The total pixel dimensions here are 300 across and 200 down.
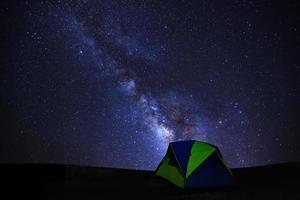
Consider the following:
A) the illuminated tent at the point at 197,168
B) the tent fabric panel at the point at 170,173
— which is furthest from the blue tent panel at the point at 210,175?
the tent fabric panel at the point at 170,173

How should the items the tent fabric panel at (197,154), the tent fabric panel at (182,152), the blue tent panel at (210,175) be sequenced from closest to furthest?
the blue tent panel at (210,175), the tent fabric panel at (197,154), the tent fabric panel at (182,152)

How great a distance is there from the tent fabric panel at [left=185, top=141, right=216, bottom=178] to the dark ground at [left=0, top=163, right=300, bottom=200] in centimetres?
68

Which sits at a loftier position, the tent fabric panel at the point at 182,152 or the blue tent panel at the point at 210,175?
the tent fabric panel at the point at 182,152

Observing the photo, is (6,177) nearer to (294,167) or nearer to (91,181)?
(91,181)

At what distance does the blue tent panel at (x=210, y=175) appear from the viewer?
23.7 ft

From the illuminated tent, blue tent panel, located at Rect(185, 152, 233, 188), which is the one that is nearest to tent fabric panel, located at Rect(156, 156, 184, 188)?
the illuminated tent

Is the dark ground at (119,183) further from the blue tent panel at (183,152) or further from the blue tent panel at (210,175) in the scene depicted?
the blue tent panel at (183,152)

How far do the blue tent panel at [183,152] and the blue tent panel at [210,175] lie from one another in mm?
326

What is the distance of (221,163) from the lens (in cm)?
763

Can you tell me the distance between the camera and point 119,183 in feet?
26.5

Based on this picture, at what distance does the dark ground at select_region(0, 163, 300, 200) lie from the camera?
6.55 m

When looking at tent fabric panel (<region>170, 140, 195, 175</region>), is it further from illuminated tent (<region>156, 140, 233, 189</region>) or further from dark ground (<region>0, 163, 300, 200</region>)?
dark ground (<region>0, 163, 300, 200</region>)

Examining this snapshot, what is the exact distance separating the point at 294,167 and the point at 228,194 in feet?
16.5

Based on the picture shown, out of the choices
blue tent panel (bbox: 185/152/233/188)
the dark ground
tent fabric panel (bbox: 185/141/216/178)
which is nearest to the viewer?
the dark ground
